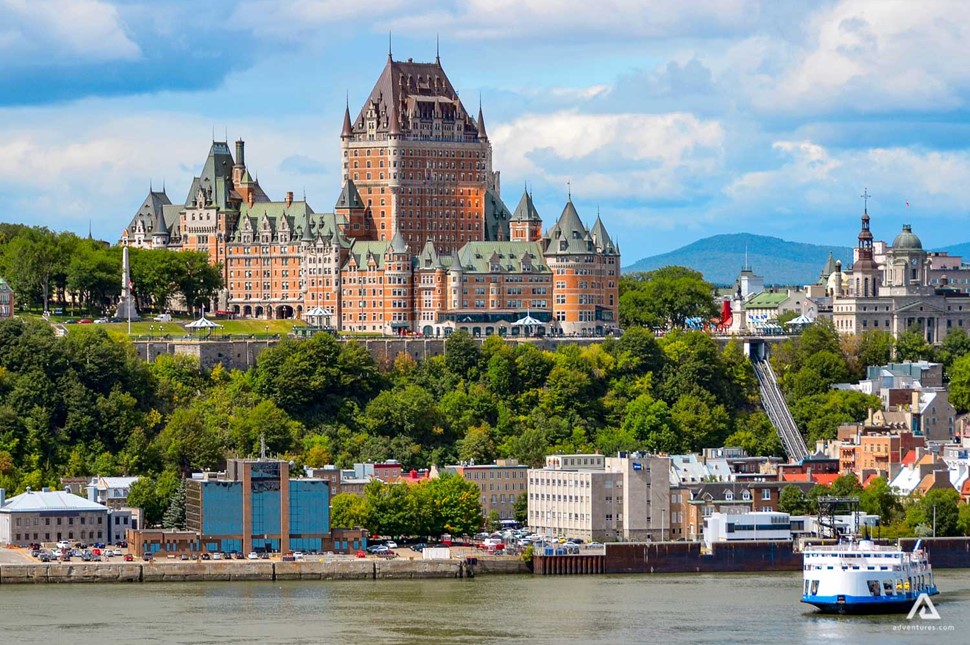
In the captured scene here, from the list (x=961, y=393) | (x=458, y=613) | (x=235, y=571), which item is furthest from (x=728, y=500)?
(x=961, y=393)

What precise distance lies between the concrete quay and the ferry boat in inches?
844

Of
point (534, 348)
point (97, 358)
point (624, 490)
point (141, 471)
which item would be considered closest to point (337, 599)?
point (624, 490)

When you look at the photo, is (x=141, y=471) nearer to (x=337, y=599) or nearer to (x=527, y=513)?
(x=527, y=513)

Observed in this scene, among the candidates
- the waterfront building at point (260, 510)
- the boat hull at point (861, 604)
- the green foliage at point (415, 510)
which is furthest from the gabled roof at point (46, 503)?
the boat hull at point (861, 604)

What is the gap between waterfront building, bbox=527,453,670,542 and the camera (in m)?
156

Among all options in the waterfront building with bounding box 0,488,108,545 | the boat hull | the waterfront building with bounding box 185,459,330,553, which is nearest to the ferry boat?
the boat hull

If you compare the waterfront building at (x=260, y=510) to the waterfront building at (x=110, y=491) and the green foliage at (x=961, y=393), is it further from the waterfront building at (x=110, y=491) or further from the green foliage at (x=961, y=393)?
the green foliage at (x=961, y=393)

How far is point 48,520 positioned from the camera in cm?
15288

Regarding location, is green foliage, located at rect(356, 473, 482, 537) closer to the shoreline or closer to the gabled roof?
the shoreline

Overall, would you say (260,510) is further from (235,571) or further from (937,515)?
(937,515)

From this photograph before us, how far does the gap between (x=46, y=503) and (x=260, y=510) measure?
1237 cm

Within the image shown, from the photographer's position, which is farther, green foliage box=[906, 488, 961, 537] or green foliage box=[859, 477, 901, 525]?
green foliage box=[859, 477, 901, 525]

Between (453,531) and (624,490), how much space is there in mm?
9634

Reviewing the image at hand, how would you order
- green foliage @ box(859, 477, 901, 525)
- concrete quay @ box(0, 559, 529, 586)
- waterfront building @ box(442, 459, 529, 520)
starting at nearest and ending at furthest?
concrete quay @ box(0, 559, 529, 586), green foliage @ box(859, 477, 901, 525), waterfront building @ box(442, 459, 529, 520)
